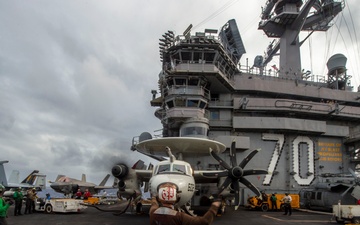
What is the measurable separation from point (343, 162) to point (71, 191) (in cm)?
3838

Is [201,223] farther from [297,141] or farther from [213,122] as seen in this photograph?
[297,141]

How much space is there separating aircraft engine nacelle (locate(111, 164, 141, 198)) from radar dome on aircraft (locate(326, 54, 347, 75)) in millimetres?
37744

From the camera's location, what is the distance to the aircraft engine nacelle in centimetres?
2325

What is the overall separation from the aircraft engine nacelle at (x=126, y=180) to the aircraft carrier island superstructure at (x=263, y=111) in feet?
35.5

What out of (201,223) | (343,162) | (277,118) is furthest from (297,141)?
(201,223)

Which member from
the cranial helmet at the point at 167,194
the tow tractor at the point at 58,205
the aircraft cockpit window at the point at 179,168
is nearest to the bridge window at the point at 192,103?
the tow tractor at the point at 58,205

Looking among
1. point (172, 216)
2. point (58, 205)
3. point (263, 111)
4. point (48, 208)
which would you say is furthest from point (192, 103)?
point (172, 216)

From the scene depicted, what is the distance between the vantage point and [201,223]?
4438 millimetres

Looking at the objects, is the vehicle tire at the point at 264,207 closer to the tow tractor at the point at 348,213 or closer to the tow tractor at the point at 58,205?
the tow tractor at the point at 348,213

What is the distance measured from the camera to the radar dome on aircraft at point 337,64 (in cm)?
4594

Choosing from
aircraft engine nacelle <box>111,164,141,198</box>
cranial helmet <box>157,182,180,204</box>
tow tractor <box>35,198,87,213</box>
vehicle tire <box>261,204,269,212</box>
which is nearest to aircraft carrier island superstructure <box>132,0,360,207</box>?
vehicle tire <box>261,204,269,212</box>

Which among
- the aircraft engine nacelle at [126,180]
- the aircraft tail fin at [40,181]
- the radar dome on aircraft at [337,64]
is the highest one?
the radar dome on aircraft at [337,64]

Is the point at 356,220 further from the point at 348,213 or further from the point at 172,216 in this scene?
the point at 172,216

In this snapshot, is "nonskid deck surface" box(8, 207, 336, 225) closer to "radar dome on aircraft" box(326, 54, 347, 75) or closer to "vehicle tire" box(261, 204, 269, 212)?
"vehicle tire" box(261, 204, 269, 212)
